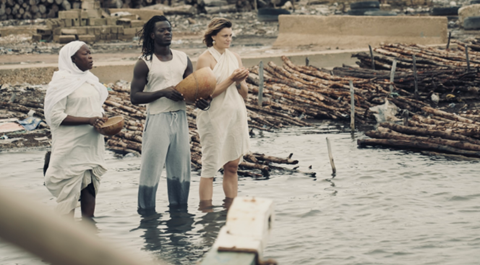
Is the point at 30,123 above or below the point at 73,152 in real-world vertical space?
below

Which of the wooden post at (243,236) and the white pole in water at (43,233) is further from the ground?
the white pole in water at (43,233)

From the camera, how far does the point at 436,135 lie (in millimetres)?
8633

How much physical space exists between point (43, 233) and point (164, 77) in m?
4.13

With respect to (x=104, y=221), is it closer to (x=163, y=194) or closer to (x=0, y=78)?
(x=163, y=194)

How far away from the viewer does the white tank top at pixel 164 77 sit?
17.0 ft

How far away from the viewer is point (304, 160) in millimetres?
8602

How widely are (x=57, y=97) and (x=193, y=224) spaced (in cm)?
158

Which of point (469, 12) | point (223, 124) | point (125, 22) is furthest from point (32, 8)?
point (223, 124)

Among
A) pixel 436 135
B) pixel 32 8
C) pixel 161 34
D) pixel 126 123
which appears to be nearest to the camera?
pixel 161 34

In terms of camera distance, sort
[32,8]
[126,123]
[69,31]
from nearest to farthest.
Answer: [126,123] → [69,31] → [32,8]

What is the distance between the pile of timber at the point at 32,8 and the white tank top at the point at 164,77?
28.9 m

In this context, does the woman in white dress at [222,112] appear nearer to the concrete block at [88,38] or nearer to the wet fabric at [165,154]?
the wet fabric at [165,154]

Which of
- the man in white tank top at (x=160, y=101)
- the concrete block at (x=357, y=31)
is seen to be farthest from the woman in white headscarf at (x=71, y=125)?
the concrete block at (x=357, y=31)

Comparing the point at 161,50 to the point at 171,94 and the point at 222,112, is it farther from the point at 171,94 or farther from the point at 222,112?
the point at 222,112
